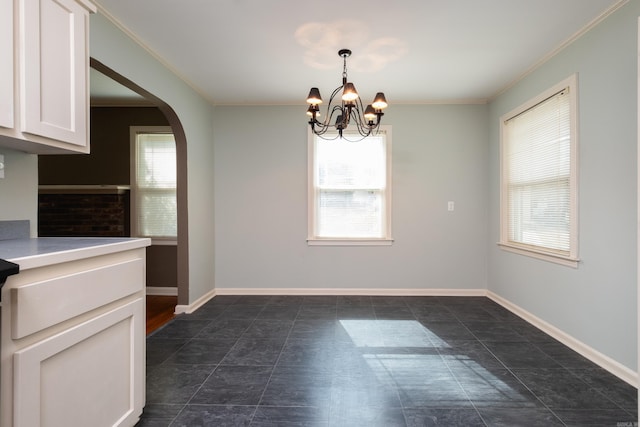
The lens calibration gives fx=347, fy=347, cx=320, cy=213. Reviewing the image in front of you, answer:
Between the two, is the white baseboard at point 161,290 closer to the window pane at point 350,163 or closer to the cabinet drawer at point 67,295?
the window pane at point 350,163

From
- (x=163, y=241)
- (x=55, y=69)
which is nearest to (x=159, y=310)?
(x=163, y=241)

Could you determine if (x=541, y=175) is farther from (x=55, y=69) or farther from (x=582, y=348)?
(x=55, y=69)

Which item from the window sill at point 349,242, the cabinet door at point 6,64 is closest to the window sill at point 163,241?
the window sill at point 349,242

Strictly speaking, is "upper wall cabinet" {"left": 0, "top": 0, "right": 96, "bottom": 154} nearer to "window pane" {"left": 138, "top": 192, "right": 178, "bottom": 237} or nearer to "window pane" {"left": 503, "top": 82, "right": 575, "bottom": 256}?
"window pane" {"left": 138, "top": 192, "right": 178, "bottom": 237}

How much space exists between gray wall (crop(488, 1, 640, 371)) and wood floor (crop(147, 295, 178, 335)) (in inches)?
150

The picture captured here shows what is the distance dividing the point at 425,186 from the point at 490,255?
1.22m

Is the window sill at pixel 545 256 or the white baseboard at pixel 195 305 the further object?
the white baseboard at pixel 195 305

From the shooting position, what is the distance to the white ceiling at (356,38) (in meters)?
2.48

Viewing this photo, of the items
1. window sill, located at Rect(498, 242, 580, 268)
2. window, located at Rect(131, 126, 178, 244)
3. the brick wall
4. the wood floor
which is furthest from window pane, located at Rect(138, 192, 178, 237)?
window sill, located at Rect(498, 242, 580, 268)

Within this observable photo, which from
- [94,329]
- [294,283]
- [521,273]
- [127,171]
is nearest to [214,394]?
[94,329]

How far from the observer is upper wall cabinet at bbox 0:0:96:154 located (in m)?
1.51

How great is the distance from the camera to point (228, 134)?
15.4 feet

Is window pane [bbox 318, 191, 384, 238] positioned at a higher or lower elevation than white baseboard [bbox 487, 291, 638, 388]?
higher

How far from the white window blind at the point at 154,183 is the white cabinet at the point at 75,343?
10.3 feet
